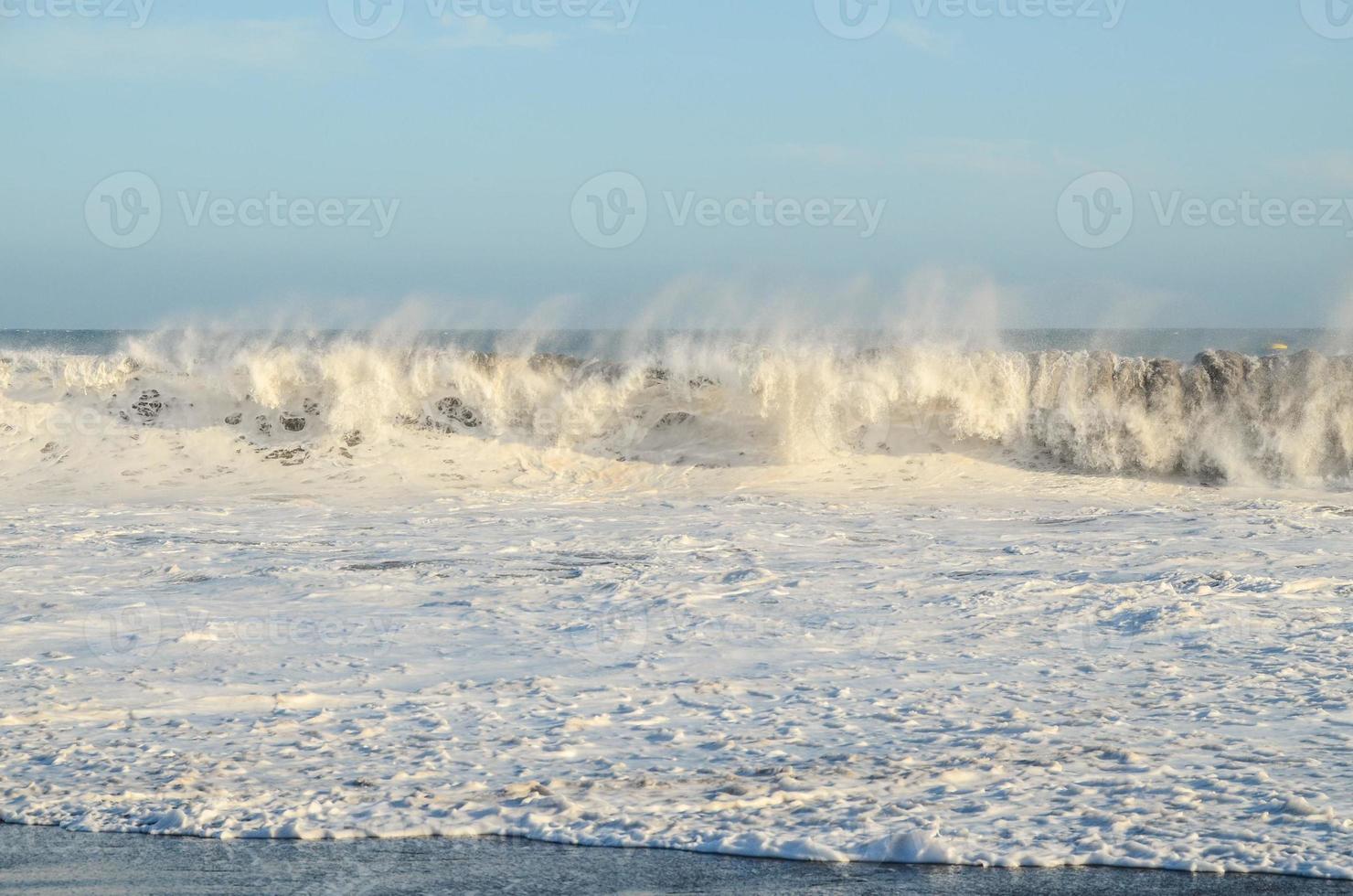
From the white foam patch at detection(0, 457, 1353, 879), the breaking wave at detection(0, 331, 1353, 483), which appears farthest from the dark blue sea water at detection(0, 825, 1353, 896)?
the breaking wave at detection(0, 331, 1353, 483)

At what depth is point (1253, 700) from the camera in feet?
19.4

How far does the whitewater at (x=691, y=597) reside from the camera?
15.7 ft

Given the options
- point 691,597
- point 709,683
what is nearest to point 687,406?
point 691,597

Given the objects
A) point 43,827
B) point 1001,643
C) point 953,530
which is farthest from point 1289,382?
point 43,827

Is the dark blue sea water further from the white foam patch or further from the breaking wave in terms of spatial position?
the breaking wave

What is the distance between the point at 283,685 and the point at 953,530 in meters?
6.44

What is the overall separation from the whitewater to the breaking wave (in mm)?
51

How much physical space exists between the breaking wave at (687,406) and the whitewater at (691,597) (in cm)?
5

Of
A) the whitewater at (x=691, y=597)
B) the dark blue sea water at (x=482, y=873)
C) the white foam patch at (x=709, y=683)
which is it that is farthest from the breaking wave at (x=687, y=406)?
the dark blue sea water at (x=482, y=873)

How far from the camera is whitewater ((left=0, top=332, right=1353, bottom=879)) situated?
4.79m

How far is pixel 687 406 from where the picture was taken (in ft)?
53.6

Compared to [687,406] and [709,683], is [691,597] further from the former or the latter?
[687,406]

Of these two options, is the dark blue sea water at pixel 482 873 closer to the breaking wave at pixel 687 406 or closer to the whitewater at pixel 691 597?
the whitewater at pixel 691 597

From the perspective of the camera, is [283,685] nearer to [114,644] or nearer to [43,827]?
[114,644]
